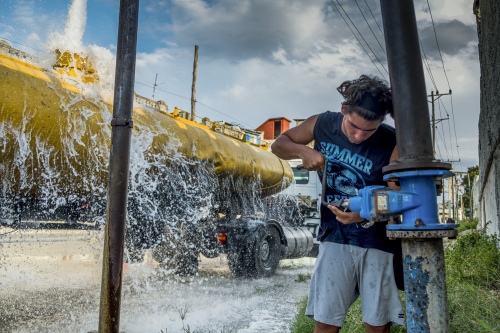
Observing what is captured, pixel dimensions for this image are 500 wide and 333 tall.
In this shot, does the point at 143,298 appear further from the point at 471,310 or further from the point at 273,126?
the point at 273,126

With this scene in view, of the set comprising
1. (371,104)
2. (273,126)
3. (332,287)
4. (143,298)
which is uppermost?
(273,126)

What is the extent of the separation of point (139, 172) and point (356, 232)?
3562mm

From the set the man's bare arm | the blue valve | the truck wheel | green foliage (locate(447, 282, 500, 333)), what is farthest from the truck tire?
the blue valve

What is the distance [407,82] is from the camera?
4.77 feet

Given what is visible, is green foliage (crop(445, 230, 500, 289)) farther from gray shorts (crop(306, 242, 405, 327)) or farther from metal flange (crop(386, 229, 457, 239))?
metal flange (crop(386, 229, 457, 239))

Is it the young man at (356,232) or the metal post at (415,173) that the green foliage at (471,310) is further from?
the metal post at (415,173)

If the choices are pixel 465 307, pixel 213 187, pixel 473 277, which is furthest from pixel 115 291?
pixel 213 187

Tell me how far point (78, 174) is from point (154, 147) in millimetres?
937

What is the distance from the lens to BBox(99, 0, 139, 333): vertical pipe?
263 cm

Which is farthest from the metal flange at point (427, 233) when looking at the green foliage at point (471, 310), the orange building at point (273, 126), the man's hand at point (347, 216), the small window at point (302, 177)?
the orange building at point (273, 126)

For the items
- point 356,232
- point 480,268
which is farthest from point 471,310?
point 480,268

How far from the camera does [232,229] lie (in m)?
7.84

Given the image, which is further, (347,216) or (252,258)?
(252,258)

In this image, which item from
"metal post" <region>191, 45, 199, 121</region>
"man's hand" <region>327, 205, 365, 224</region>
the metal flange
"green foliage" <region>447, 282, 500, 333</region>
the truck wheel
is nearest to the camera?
the metal flange
